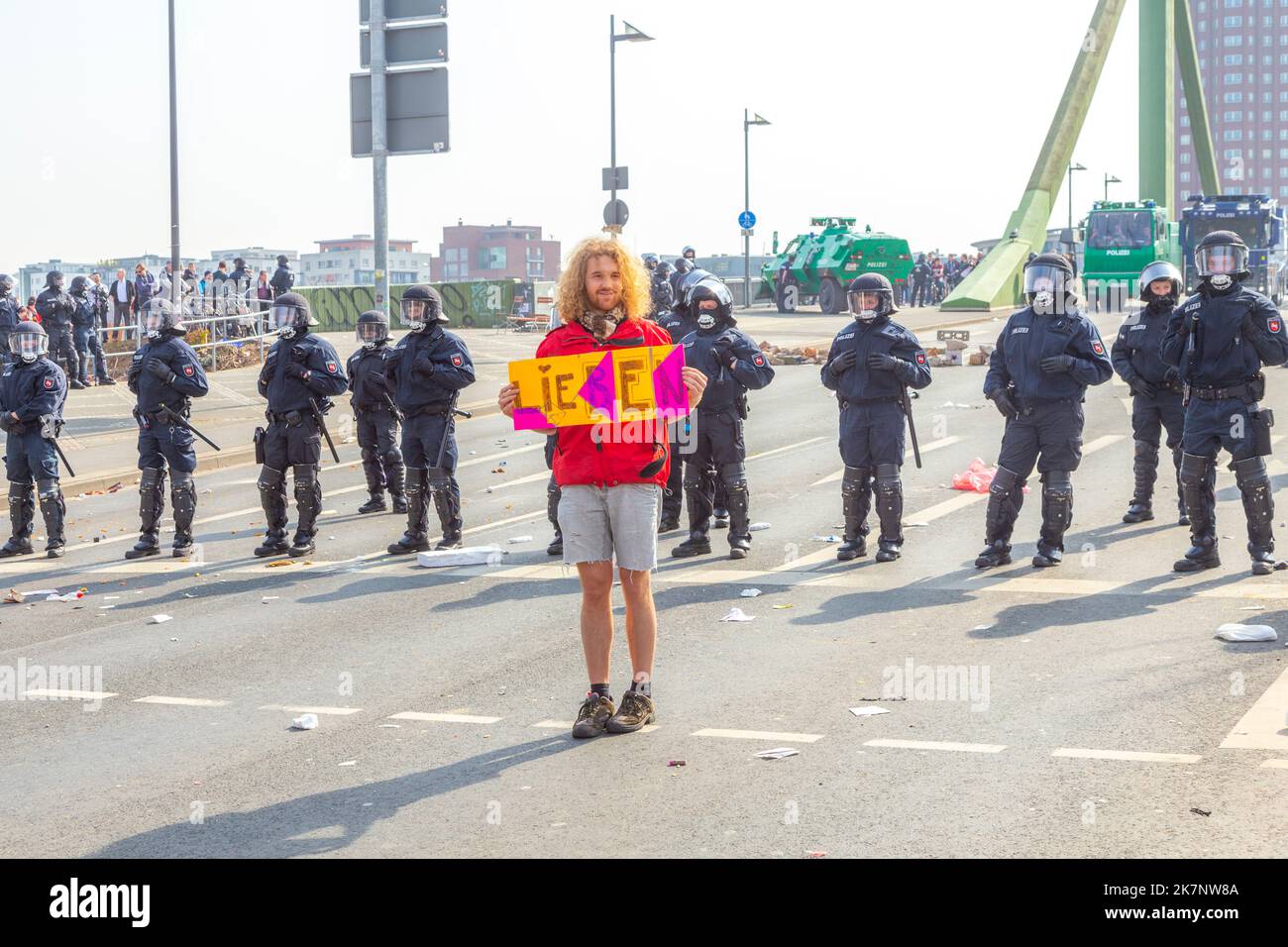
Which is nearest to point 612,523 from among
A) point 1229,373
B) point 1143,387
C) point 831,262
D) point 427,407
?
point 1229,373

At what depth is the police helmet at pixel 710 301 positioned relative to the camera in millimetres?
12227

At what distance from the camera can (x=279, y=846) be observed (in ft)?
17.7

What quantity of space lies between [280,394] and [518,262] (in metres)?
155

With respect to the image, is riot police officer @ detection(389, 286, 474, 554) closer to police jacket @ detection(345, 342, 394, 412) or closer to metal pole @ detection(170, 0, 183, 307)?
police jacket @ detection(345, 342, 394, 412)

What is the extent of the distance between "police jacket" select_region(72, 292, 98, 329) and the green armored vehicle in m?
22.7

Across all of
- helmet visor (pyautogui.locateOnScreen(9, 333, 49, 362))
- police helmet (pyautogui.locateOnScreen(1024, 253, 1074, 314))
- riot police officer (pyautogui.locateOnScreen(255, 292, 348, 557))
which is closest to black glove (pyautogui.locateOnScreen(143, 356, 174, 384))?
riot police officer (pyautogui.locateOnScreen(255, 292, 348, 557))

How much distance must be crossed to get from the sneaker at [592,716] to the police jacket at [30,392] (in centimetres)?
784

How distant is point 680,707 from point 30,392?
7.97 metres

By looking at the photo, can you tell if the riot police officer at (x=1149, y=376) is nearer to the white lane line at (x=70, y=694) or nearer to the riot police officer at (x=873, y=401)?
the riot police officer at (x=873, y=401)

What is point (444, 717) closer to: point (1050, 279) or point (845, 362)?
point (845, 362)

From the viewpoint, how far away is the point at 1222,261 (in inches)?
403

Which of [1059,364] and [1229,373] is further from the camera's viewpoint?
[1059,364]

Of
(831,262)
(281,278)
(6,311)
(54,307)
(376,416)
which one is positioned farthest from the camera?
(831,262)
